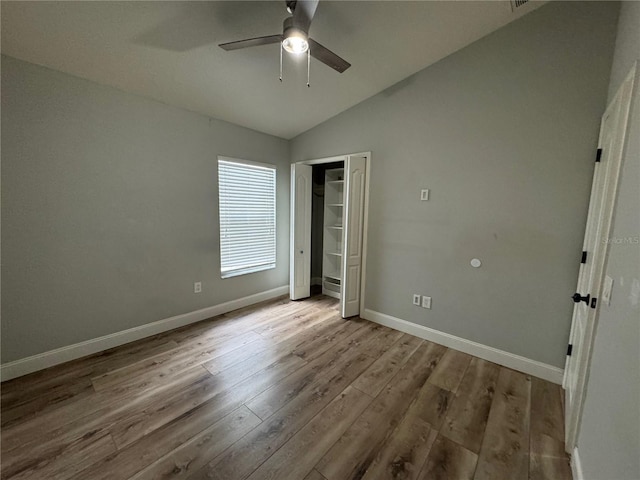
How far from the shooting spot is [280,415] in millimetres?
1789

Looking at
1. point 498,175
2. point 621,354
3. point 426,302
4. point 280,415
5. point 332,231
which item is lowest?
point 280,415

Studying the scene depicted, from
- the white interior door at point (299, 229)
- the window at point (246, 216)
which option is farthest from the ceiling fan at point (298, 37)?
the white interior door at point (299, 229)

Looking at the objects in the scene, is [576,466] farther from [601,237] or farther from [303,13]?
[303,13]

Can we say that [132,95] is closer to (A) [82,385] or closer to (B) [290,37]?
(B) [290,37]

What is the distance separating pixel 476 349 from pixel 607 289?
156 centimetres

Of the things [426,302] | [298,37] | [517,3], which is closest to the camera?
[298,37]

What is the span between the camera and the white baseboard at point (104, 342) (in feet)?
6.99

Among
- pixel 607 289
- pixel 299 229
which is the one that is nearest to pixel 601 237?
pixel 607 289

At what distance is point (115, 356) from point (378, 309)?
9.33ft

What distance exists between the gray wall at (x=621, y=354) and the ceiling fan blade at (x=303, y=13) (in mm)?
1591

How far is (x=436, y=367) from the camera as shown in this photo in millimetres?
2393

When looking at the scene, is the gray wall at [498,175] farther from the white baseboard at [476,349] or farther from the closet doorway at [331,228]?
the closet doorway at [331,228]

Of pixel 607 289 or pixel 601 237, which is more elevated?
pixel 601 237

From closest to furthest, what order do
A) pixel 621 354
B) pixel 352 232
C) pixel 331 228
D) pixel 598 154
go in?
pixel 621 354 < pixel 598 154 < pixel 352 232 < pixel 331 228
